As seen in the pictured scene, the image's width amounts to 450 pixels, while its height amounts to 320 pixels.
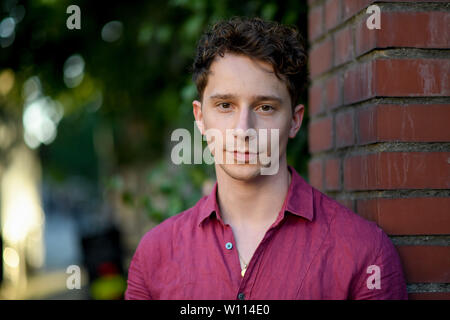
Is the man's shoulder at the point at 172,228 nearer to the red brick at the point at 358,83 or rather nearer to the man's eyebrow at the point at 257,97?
the man's eyebrow at the point at 257,97

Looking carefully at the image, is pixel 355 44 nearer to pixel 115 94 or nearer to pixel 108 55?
pixel 108 55

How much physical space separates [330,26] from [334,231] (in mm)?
949

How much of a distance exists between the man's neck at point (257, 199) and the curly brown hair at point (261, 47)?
305 millimetres

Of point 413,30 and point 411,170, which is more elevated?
point 413,30

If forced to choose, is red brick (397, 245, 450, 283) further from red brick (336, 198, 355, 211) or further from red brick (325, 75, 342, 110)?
red brick (325, 75, 342, 110)

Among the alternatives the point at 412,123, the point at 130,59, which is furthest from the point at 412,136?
the point at 130,59

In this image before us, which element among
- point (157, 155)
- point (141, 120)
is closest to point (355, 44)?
point (141, 120)

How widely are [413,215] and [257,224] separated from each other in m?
0.55

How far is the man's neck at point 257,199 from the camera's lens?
6.67 ft

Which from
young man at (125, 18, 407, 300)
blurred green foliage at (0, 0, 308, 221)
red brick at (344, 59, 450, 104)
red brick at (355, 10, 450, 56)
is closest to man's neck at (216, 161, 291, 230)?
young man at (125, 18, 407, 300)

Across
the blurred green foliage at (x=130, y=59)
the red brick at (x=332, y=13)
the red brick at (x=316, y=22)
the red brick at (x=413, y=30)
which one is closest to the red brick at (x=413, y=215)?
the red brick at (x=413, y=30)

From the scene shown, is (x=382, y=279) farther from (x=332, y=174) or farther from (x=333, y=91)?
Answer: (x=333, y=91)

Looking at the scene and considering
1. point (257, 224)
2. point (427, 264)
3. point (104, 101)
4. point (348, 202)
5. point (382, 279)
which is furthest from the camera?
point (104, 101)

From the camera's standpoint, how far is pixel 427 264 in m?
1.89
